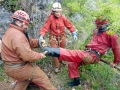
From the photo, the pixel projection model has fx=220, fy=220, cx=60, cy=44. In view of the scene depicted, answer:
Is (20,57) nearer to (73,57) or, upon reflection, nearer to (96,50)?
(73,57)

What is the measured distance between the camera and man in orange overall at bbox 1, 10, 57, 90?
5.02 m

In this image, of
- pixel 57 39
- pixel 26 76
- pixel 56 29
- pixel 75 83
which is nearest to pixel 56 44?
pixel 57 39

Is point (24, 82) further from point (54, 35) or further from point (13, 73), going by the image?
point (54, 35)

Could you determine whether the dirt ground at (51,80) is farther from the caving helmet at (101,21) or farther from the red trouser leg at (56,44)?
the caving helmet at (101,21)

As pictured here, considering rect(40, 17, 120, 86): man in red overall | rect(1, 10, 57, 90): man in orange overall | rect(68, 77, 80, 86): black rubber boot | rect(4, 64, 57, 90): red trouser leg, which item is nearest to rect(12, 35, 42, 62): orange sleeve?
rect(1, 10, 57, 90): man in orange overall

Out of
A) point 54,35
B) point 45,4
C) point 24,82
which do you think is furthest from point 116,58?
point 45,4

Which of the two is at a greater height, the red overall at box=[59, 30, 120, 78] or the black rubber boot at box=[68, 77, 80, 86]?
the red overall at box=[59, 30, 120, 78]

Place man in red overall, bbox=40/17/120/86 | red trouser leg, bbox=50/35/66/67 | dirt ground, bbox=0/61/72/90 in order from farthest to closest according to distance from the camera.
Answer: red trouser leg, bbox=50/35/66/67, dirt ground, bbox=0/61/72/90, man in red overall, bbox=40/17/120/86

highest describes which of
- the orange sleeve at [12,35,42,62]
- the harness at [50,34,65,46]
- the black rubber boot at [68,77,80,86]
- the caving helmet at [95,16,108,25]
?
the caving helmet at [95,16,108,25]

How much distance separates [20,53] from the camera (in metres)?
5.03

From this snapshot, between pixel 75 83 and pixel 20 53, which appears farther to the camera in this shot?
pixel 75 83

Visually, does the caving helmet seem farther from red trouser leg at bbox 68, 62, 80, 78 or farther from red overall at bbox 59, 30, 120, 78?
red trouser leg at bbox 68, 62, 80, 78

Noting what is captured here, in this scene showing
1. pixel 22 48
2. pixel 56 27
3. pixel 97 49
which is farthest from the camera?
pixel 56 27

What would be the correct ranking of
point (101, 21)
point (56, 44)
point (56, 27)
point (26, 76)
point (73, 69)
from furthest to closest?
point (56, 44), point (56, 27), point (73, 69), point (101, 21), point (26, 76)
